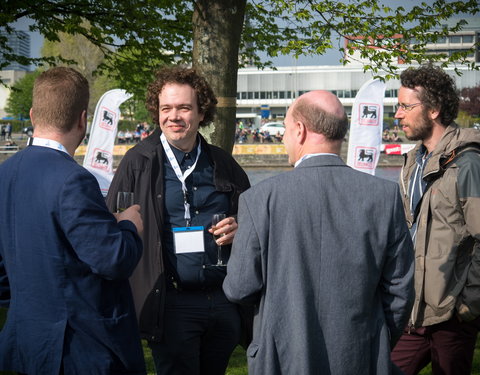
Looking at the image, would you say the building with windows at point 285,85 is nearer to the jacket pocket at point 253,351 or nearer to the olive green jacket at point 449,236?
the olive green jacket at point 449,236

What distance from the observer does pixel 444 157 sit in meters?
3.51

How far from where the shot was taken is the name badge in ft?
11.2

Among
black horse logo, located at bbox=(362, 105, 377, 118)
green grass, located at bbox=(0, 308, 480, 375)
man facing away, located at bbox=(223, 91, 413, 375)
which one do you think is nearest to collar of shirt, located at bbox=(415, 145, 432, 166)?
man facing away, located at bbox=(223, 91, 413, 375)

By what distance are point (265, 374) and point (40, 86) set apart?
1.45m

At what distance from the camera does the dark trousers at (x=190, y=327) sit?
11.2 ft

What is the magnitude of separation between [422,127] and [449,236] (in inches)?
27.2

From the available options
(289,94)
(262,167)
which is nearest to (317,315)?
(262,167)

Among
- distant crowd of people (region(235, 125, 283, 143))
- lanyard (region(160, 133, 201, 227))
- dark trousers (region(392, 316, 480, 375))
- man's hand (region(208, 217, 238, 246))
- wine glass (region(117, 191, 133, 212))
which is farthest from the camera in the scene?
distant crowd of people (region(235, 125, 283, 143))

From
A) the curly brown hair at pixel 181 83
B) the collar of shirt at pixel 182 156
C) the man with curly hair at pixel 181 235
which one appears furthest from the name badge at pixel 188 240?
the curly brown hair at pixel 181 83

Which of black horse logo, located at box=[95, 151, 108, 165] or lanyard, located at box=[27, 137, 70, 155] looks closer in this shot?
lanyard, located at box=[27, 137, 70, 155]

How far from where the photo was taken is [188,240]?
343 centimetres

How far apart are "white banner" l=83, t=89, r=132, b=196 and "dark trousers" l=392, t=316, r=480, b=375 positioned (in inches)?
412

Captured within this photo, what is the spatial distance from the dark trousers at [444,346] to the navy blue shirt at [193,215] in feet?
3.92

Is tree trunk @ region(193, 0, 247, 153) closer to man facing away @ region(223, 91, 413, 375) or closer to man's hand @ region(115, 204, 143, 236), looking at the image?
man's hand @ region(115, 204, 143, 236)
